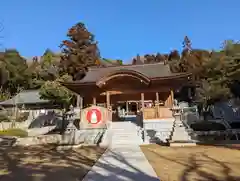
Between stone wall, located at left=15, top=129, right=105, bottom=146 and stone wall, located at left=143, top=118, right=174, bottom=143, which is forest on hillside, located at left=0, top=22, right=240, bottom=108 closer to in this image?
stone wall, located at left=143, top=118, right=174, bottom=143

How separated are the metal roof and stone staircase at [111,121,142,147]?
22856mm

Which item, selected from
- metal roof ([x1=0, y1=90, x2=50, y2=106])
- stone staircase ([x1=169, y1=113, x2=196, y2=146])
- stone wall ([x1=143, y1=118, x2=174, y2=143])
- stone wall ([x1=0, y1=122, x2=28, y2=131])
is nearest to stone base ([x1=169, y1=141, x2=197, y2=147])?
stone staircase ([x1=169, y1=113, x2=196, y2=146])

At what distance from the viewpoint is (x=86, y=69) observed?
135 ft

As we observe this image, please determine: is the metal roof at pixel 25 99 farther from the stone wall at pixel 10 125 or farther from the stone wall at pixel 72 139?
the stone wall at pixel 72 139

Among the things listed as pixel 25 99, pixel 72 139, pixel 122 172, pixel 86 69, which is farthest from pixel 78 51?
pixel 122 172

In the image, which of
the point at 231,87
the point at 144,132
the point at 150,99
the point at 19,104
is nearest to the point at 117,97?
the point at 150,99

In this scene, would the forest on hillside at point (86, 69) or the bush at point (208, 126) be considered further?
the forest on hillside at point (86, 69)

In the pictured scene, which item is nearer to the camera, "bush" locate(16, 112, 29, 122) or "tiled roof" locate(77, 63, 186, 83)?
"tiled roof" locate(77, 63, 186, 83)

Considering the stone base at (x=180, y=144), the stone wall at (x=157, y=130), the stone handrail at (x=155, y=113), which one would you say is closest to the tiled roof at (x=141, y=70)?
the stone handrail at (x=155, y=113)

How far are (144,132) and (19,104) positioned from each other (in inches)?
1094

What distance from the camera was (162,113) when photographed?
55.0 ft

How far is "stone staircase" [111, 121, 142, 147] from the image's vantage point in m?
13.0

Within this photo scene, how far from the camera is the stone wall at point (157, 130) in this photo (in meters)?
13.9

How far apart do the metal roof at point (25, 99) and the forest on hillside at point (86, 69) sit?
235cm
